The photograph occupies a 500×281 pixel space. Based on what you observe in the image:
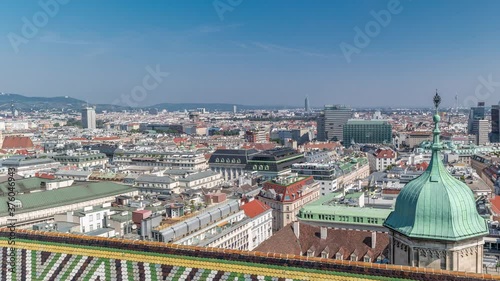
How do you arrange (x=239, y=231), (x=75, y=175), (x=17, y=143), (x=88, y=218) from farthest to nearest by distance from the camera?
(x=17, y=143), (x=75, y=175), (x=239, y=231), (x=88, y=218)

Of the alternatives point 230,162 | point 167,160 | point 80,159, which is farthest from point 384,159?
point 80,159

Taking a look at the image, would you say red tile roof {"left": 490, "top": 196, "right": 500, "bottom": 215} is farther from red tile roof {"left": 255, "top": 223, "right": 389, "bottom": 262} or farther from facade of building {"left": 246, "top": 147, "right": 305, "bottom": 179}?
facade of building {"left": 246, "top": 147, "right": 305, "bottom": 179}

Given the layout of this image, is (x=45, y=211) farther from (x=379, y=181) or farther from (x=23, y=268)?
(x=379, y=181)

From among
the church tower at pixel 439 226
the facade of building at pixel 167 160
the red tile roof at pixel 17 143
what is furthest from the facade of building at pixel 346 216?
the red tile roof at pixel 17 143

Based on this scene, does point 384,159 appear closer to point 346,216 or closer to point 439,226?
point 346,216

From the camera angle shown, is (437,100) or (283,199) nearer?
(437,100)

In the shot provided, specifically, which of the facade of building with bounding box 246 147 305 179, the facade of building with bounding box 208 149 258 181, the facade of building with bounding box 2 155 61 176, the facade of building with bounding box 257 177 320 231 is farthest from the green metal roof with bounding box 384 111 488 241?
the facade of building with bounding box 2 155 61 176

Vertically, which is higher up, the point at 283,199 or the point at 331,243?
the point at 331,243

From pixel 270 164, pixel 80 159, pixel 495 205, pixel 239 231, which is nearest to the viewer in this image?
pixel 239 231

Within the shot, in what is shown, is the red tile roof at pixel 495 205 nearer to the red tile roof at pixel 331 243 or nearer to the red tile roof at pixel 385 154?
the red tile roof at pixel 331 243

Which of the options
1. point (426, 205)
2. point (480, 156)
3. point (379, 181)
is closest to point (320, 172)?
point (379, 181)
